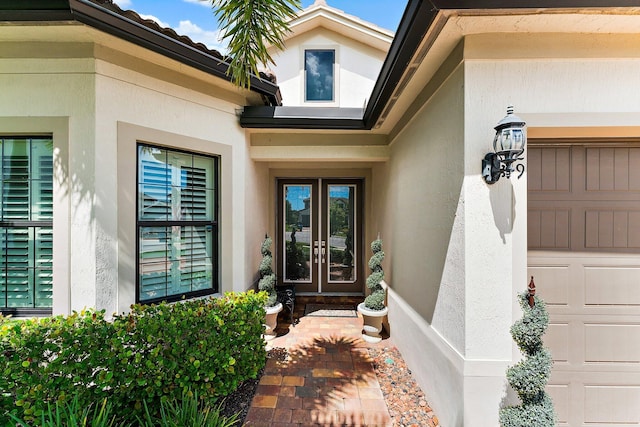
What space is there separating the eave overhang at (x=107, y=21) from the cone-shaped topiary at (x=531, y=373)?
4.55 m

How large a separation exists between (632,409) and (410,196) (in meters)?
3.23

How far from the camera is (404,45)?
2732 mm

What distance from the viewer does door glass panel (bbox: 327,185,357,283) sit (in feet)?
24.4

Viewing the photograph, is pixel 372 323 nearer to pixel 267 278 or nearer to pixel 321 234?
pixel 267 278

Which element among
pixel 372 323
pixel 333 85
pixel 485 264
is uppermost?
pixel 333 85

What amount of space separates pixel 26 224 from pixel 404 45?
4846 millimetres

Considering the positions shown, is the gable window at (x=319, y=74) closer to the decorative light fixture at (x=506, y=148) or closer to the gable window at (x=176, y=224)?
the gable window at (x=176, y=224)

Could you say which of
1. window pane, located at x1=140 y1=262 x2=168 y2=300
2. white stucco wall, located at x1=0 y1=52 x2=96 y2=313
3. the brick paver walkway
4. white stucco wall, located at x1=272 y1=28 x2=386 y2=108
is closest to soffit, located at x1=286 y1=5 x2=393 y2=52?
white stucco wall, located at x1=272 y1=28 x2=386 y2=108

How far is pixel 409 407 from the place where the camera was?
3281mm

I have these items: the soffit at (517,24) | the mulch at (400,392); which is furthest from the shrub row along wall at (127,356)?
the soffit at (517,24)

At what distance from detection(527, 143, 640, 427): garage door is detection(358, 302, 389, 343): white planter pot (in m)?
2.47

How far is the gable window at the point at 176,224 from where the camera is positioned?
143 inches

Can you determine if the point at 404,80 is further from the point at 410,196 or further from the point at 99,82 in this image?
the point at 99,82

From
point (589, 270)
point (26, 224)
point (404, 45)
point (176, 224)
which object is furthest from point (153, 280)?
point (589, 270)
